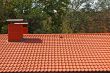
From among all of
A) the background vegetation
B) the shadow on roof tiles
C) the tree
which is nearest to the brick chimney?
the shadow on roof tiles

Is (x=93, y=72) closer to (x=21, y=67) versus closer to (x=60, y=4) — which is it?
(x=21, y=67)

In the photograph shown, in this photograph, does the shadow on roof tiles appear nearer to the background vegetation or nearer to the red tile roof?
the red tile roof

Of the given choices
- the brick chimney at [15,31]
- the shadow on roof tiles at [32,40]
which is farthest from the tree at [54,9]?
the shadow on roof tiles at [32,40]

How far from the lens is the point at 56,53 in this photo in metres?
14.8

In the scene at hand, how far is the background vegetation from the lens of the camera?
127 ft

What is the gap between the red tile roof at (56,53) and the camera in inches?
518

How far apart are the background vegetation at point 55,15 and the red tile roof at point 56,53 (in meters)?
18.0

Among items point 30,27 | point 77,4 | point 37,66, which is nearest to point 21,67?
point 37,66

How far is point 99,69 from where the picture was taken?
12.8 meters

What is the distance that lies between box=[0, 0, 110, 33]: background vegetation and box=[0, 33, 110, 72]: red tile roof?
59.0 feet

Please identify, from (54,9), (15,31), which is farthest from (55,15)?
(15,31)

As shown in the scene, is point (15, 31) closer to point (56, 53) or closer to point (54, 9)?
point (56, 53)

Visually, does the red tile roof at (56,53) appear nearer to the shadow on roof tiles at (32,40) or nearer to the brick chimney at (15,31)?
the shadow on roof tiles at (32,40)

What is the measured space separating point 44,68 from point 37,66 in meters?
0.35
